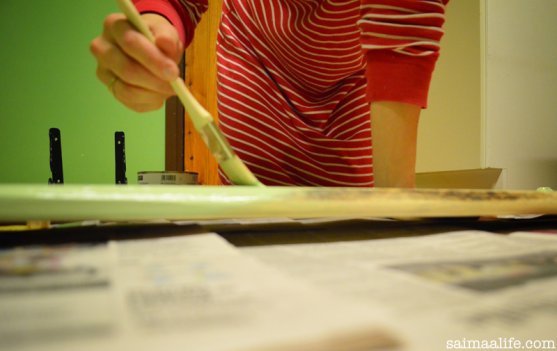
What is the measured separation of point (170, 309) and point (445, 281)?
0.14 m

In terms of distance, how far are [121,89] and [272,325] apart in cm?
42

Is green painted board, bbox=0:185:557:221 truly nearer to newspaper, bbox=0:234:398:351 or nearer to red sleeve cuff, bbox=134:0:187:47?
newspaper, bbox=0:234:398:351

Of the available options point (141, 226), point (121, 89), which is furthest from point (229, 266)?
point (121, 89)

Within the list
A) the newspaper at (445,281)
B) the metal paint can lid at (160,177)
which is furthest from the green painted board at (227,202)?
the metal paint can lid at (160,177)

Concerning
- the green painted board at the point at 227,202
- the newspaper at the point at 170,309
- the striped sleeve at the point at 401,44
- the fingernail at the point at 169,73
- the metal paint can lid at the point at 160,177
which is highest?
the striped sleeve at the point at 401,44

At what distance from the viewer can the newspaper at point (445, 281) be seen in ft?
0.45

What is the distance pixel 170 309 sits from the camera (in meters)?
0.14

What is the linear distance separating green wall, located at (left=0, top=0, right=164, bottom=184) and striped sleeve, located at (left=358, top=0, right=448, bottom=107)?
4.91 feet

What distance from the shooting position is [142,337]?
119mm

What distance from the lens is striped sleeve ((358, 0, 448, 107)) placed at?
475 mm

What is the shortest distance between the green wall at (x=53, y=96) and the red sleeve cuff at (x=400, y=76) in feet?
4.93

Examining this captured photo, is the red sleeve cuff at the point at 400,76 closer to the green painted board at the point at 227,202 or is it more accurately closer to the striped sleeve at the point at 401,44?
the striped sleeve at the point at 401,44

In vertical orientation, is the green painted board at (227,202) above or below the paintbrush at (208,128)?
below

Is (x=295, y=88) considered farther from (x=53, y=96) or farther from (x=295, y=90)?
(x=53, y=96)
